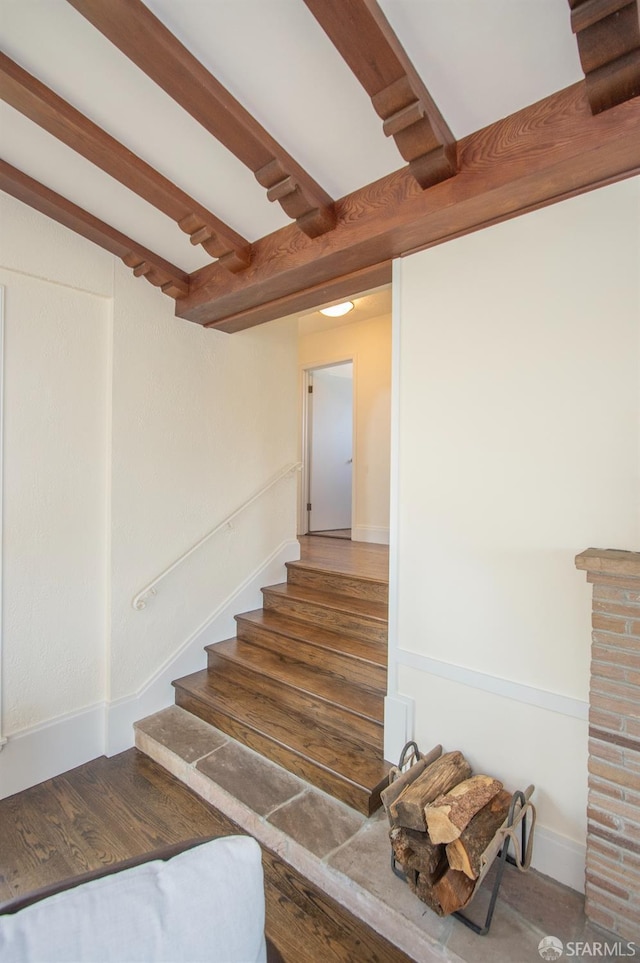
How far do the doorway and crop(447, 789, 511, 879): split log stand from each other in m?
3.64

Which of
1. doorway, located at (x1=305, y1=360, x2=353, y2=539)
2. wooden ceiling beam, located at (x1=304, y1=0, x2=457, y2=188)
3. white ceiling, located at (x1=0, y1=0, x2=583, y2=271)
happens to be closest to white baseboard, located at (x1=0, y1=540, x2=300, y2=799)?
doorway, located at (x1=305, y1=360, x2=353, y2=539)

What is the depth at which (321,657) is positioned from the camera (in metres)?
2.67

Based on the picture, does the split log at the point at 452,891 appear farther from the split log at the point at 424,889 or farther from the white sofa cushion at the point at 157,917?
the white sofa cushion at the point at 157,917

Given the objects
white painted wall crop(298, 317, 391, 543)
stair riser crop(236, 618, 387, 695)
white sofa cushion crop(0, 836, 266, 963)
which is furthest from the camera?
white painted wall crop(298, 317, 391, 543)

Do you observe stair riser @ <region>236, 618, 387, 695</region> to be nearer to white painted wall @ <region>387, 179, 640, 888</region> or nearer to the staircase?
the staircase

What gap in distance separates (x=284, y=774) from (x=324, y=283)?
2.45 meters

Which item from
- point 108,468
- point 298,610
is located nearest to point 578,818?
point 298,610

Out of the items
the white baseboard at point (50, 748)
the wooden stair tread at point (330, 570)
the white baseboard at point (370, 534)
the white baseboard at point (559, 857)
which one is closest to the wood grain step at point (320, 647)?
the wooden stair tread at point (330, 570)

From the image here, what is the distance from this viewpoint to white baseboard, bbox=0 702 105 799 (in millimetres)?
2270

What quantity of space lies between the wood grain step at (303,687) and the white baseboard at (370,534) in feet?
6.49

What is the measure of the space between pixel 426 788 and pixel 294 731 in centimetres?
89

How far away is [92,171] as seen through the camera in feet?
6.88

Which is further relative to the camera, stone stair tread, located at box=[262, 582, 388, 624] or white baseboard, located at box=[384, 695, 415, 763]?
stone stair tread, located at box=[262, 582, 388, 624]

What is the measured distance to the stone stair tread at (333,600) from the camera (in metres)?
2.74
